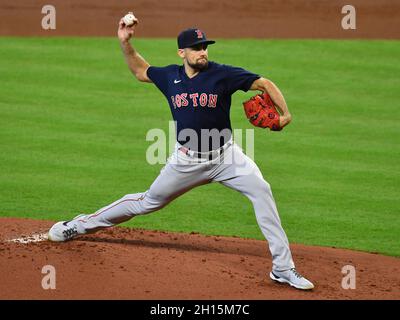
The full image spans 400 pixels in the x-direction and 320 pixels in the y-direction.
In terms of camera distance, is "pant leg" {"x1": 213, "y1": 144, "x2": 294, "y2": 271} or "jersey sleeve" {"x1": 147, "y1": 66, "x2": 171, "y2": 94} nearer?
"pant leg" {"x1": 213, "y1": 144, "x2": 294, "y2": 271}

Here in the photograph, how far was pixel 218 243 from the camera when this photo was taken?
759cm

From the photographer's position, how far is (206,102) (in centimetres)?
650

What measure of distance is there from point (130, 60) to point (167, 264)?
5.63ft

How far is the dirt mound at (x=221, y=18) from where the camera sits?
15.4 m

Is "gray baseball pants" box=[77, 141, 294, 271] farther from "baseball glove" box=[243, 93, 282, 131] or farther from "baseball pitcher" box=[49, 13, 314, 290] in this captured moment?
"baseball glove" box=[243, 93, 282, 131]

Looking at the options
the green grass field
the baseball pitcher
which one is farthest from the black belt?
the green grass field

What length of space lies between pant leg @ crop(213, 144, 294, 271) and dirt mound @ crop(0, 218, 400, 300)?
0.23 m

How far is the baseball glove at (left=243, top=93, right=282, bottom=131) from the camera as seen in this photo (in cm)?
641

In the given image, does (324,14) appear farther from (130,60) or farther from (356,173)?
(130,60)

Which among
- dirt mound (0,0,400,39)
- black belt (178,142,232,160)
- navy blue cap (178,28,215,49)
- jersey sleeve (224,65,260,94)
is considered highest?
dirt mound (0,0,400,39)

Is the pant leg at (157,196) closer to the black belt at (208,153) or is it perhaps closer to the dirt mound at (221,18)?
the black belt at (208,153)

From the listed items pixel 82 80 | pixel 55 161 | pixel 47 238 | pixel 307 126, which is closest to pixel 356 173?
pixel 307 126

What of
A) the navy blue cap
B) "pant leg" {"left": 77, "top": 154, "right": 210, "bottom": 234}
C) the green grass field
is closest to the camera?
the navy blue cap

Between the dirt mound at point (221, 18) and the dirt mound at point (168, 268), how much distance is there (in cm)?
833
